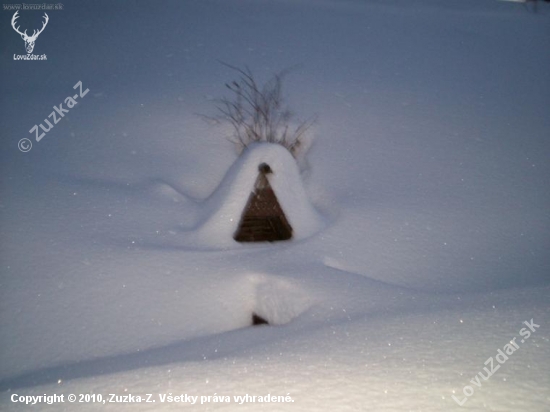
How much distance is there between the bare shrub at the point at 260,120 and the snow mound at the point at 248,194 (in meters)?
0.35

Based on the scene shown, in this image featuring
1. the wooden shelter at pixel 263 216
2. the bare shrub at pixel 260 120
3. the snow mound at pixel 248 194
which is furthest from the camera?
the bare shrub at pixel 260 120

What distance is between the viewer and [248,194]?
8.65ft

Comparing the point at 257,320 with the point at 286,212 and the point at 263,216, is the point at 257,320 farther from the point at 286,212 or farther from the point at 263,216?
the point at 263,216

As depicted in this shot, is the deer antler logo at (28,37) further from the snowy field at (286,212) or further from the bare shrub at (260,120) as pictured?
the bare shrub at (260,120)

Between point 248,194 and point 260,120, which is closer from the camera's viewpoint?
point 248,194

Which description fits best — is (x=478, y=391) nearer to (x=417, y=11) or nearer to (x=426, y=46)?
(x=426, y=46)

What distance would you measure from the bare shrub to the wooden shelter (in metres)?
0.43

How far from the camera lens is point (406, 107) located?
3.64m

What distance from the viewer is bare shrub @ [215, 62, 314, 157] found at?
3.18 metres

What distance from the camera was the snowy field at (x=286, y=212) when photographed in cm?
139

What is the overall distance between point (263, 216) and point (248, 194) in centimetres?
27

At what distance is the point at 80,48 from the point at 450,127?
10.7 ft

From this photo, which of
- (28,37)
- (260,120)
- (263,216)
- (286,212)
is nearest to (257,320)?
(286,212)

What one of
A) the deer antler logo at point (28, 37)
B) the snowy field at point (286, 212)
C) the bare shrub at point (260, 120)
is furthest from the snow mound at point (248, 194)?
the deer antler logo at point (28, 37)
